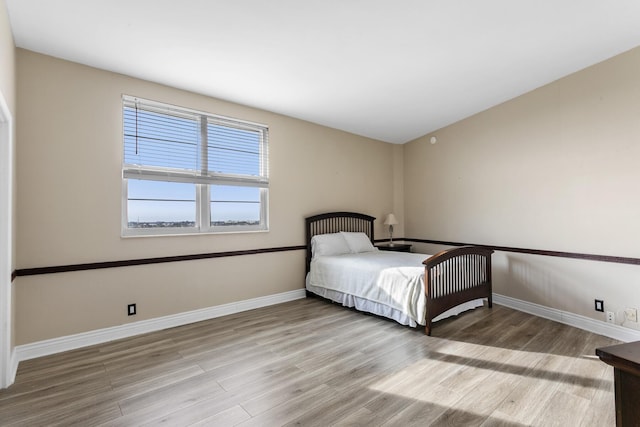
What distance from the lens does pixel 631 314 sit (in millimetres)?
2938

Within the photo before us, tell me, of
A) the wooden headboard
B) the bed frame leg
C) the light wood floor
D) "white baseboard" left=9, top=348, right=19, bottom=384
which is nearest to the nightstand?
the wooden headboard

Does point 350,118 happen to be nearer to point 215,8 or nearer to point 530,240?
point 215,8

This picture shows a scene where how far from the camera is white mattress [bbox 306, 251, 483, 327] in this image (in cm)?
309

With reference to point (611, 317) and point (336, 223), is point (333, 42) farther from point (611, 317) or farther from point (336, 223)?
point (611, 317)

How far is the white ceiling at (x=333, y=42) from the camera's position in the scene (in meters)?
2.18

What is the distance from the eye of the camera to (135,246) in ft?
9.98

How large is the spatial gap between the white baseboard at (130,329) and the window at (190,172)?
0.90 m

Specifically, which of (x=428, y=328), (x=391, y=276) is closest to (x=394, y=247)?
(x=391, y=276)

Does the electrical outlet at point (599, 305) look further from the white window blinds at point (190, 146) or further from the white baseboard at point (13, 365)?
the white baseboard at point (13, 365)

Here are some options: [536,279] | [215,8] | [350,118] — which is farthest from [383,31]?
[536,279]

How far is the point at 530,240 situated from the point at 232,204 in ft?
12.2

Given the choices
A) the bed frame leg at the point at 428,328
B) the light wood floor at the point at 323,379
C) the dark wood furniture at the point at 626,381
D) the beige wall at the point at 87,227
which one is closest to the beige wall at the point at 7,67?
the beige wall at the point at 87,227

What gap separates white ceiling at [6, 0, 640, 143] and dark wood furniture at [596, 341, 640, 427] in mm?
2316

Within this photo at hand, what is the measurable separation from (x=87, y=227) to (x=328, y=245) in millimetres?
2717
